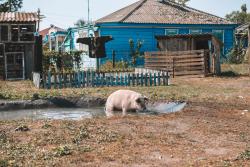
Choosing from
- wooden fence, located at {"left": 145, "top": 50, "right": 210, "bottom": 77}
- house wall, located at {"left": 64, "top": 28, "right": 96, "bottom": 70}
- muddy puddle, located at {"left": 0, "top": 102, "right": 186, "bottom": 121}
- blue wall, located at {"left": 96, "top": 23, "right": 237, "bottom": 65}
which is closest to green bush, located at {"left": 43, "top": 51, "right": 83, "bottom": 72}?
blue wall, located at {"left": 96, "top": 23, "right": 237, "bottom": 65}

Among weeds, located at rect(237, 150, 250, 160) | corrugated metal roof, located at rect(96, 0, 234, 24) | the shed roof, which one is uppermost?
corrugated metal roof, located at rect(96, 0, 234, 24)

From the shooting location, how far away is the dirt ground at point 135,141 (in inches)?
284

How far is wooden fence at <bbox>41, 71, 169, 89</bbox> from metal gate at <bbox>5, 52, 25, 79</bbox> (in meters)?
8.76

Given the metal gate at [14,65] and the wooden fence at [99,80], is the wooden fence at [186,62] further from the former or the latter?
the metal gate at [14,65]

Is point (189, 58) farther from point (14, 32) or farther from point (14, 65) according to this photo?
point (14, 32)

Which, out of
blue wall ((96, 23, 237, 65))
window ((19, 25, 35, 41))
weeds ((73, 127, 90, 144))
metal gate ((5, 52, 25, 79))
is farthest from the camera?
blue wall ((96, 23, 237, 65))

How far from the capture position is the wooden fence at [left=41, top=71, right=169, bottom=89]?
2069cm

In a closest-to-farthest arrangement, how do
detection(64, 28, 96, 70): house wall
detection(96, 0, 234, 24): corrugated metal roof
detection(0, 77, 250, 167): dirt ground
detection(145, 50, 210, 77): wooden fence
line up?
detection(0, 77, 250, 167): dirt ground < detection(145, 50, 210, 77): wooden fence < detection(64, 28, 96, 70): house wall < detection(96, 0, 234, 24): corrugated metal roof

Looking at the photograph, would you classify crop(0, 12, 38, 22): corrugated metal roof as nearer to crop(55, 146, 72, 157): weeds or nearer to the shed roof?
the shed roof

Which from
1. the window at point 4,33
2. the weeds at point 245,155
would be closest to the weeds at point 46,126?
the weeds at point 245,155

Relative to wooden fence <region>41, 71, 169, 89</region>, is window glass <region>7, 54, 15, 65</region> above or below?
above

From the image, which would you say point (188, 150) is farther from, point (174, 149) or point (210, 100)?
point (210, 100)

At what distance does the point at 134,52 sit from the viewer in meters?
35.8

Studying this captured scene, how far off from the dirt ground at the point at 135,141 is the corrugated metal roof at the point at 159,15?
973 inches
